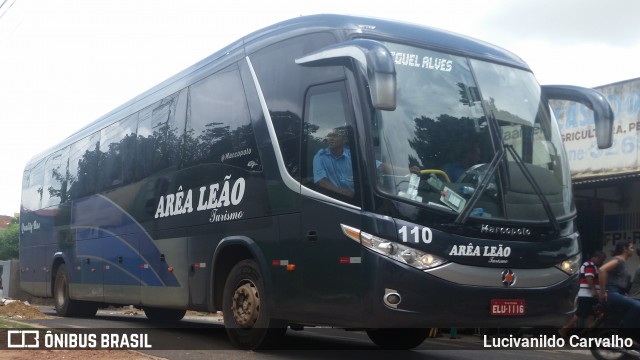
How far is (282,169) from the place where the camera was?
7750mm

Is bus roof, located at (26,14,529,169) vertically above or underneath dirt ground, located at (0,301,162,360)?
above

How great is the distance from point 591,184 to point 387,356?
7904mm

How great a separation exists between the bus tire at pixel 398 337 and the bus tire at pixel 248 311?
1.45m

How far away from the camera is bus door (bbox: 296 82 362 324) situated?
677 cm

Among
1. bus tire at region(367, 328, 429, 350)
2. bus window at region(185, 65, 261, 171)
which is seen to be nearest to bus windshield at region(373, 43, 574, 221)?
bus window at region(185, 65, 261, 171)

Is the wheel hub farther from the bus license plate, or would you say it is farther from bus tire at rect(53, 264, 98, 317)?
bus tire at rect(53, 264, 98, 317)

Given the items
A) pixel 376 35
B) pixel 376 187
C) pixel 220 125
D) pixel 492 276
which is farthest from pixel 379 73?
pixel 220 125

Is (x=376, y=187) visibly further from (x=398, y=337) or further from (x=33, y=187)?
(x=33, y=187)

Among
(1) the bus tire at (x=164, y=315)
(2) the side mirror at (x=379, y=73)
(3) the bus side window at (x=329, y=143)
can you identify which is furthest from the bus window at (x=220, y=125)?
(1) the bus tire at (x=164, y=315)

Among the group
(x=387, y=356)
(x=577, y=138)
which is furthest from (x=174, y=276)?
(x=577, y=138)

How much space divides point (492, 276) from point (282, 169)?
2.44m

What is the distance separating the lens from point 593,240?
16062 millimetres

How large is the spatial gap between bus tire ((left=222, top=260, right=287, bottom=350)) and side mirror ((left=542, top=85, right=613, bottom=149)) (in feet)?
12.5

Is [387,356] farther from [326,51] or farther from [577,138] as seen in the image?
[577,138]
